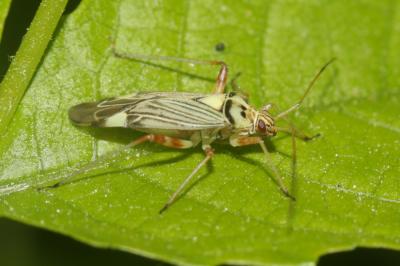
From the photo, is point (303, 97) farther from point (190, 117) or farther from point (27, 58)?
point (27, 58)

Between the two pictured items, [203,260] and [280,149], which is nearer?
[203,260]

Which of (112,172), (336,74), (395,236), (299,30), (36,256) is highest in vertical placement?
(299,30)

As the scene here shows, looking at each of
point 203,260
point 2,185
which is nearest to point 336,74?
point 203,260

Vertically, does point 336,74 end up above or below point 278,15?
below

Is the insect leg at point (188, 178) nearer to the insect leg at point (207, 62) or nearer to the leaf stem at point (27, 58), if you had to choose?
the insect leg at point (207, 62)

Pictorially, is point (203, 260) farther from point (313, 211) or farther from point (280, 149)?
point (280, 149)

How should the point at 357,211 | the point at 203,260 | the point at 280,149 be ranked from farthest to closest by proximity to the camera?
the point at 280,149, the point at 357,211, the point at 203,260

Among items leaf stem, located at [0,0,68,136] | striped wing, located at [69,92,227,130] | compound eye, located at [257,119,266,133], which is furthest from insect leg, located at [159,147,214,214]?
leaf stem, located at [0,0,68,136]

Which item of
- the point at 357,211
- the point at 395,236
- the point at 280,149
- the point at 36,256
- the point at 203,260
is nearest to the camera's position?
the point at 203,260
